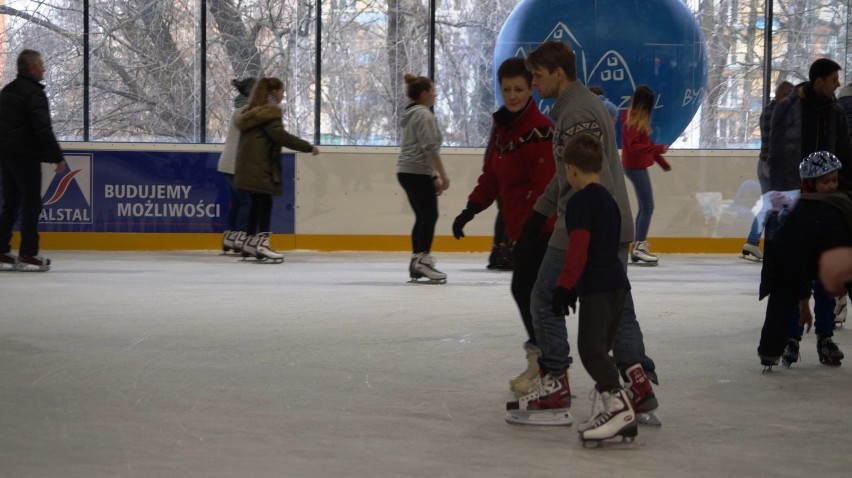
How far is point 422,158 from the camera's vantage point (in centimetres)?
877

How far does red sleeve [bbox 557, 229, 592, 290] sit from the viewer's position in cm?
385

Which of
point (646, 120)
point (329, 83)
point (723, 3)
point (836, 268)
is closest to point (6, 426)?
point (836, 268)

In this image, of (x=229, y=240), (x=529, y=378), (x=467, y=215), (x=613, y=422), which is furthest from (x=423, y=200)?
(x=613, y=422)

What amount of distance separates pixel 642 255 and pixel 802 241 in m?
5.84

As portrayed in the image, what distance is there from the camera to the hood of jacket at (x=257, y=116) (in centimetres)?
1027

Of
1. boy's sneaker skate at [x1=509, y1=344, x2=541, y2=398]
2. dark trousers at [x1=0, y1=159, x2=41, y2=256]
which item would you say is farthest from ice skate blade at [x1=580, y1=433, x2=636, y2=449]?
dark trousers at [x1=0, y1=159, x2=41, y2=256]

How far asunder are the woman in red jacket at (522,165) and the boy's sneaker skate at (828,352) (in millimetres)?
1485

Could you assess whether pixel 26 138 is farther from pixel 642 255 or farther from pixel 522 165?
pixel 522 165

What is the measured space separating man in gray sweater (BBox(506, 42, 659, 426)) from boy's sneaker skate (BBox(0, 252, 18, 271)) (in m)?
6.11

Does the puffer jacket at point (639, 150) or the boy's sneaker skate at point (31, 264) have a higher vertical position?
the puffer jacket at point (639, 150)

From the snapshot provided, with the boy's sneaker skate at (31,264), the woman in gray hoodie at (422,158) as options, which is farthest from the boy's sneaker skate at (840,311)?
the boy's sneaker skate at (31,264)

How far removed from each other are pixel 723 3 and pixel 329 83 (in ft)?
13.4

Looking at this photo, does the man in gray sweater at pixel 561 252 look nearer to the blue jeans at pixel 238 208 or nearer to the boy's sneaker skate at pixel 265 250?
the boy's sneaker skate at pixel 265 250

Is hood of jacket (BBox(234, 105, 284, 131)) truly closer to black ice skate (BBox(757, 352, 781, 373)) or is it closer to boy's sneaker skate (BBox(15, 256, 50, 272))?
boy's sneaker skate (BBox(15, 256, 50, 272))
